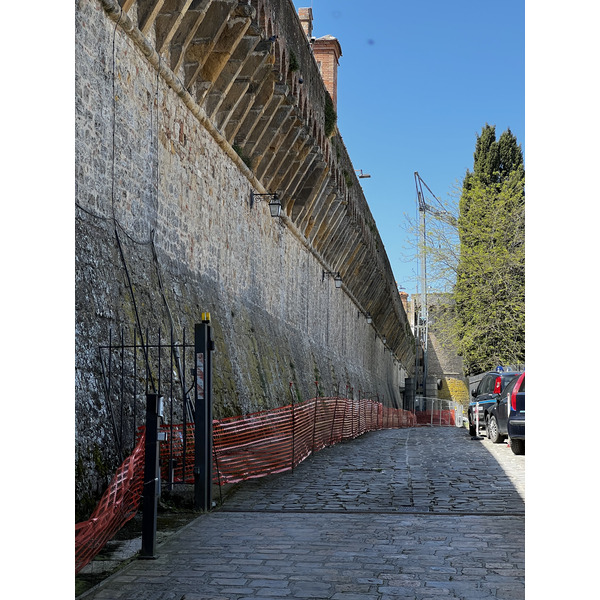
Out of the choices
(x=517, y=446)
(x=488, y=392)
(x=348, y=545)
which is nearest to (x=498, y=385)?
(x=488, y=392)

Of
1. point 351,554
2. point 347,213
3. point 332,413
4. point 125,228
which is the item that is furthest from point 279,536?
point 347,213

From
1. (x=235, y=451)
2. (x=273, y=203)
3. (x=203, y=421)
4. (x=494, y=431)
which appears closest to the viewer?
(x=203, y=421)

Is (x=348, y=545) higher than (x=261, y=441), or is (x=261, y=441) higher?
(x=261, y=441)

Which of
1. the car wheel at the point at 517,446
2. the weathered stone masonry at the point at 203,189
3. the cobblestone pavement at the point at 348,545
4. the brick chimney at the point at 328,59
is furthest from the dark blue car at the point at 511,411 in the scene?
the brick chimney at the point at 328,59

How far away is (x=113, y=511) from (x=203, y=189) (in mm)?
7581

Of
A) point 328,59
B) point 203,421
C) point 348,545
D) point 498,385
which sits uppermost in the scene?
point 328,59

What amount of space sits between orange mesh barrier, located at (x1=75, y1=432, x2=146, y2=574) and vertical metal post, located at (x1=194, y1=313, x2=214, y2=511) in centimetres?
54

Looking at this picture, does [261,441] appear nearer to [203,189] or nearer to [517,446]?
[203,189]

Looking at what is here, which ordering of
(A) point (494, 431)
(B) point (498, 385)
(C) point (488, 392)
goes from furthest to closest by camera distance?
(C) point (488, 392)
(A) point (494, 431)
(B) point (498, 385)

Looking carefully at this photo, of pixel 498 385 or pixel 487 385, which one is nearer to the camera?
pixel 498 385

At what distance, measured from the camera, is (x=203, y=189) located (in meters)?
12.7

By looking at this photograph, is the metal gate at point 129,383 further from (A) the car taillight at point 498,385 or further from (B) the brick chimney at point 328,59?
(B) the brick chimney at point 328,59

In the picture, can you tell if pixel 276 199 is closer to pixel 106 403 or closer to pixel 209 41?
pixel 209 41

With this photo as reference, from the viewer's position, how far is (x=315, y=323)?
78.7 feet
